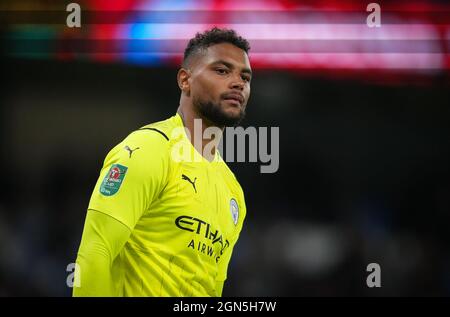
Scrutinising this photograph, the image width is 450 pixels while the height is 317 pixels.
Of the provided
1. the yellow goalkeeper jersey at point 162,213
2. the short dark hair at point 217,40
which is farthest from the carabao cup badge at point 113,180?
the short dark hair at point 217,40

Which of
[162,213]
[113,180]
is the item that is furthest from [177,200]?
[113,180]

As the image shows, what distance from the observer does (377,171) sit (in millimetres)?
6996

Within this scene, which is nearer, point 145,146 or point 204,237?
point 145,146

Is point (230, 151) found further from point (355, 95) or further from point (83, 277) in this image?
point (83, 277)

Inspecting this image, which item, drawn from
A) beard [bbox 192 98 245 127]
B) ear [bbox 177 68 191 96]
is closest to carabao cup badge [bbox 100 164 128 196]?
beard [bbox 192 98 245 127]

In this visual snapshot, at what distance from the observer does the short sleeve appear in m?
2.75

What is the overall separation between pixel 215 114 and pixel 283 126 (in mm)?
3755

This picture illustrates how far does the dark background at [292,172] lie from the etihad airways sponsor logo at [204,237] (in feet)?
11.0

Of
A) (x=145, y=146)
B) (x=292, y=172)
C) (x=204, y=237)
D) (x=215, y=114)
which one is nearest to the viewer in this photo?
(x=145, y=146)

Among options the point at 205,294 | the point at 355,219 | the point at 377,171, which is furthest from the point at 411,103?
the point at 205,294

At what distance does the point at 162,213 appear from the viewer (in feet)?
9.72

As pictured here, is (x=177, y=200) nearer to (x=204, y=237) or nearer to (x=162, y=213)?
(x=162, y=213)

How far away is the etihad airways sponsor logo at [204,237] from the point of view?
3.01 m

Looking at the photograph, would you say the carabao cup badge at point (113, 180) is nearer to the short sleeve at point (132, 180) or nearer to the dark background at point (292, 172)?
the short sleeve at point (132, 180)
